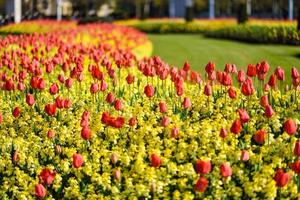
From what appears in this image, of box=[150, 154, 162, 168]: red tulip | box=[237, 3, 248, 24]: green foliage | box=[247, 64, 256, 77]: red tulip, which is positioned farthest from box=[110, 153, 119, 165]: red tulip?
box=[237, 3, 248, 24]: green foliage

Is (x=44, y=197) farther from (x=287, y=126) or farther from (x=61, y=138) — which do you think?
(x=287, y=126)

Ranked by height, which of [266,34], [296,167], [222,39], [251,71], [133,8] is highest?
[133,8]

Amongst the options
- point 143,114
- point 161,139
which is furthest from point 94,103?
point 161,139

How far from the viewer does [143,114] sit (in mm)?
6562

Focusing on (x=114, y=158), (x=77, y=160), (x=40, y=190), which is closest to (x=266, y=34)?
(x=114, y=158)

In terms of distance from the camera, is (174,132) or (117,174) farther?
(174,132)

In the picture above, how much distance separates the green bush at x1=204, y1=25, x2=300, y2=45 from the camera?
24.4 meters

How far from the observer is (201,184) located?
4.78 m

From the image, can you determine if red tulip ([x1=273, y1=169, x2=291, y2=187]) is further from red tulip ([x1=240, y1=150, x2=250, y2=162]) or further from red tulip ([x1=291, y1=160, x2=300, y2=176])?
red tulip ([x1=240, y1=150, x2=250, y2=162])

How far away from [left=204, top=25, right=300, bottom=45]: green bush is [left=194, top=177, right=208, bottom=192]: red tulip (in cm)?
1966

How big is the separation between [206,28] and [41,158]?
33826 mm

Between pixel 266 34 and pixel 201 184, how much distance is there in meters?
21.9

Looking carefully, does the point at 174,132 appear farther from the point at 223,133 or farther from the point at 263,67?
the point at 263,67

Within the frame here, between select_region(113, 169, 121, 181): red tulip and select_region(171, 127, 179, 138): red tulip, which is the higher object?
select_region(171, 127, 179, 138): red tulip
